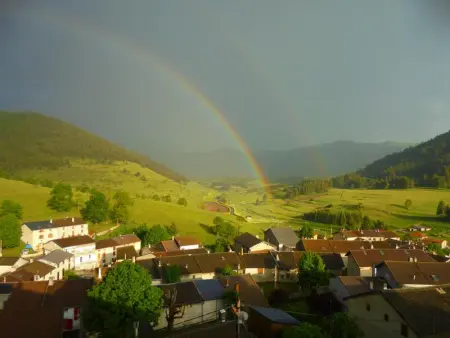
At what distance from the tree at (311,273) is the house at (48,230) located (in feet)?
127

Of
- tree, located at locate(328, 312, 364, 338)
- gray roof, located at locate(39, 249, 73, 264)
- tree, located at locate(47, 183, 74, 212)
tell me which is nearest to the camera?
tree, located at locate(328, 312, 364, 338)

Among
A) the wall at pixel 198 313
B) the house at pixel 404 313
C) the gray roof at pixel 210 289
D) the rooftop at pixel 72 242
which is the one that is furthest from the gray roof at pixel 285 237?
the house at pixel 404 313

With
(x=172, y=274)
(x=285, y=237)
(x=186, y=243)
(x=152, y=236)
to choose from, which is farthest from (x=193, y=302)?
(x=285, y=237)

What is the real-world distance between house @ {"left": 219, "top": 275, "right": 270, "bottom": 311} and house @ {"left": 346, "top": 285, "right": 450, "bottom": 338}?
714cm

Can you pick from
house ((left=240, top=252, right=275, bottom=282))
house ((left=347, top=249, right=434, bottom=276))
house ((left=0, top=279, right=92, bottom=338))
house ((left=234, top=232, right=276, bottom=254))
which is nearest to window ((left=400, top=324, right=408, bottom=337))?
house ((left=0, top=279, right=92, bottom=338))

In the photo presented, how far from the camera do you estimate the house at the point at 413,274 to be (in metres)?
28.1

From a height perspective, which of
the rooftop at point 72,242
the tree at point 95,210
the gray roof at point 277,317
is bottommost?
the gray roof at point 277,317

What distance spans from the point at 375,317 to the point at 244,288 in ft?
32.2

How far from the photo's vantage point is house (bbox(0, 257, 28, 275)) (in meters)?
38.4

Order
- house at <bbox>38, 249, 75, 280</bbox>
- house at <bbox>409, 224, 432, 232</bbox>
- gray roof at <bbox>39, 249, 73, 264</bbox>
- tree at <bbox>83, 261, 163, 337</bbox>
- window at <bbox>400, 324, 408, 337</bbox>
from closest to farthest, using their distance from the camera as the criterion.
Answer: window at <bbox>400, 324, 408, 337</bbox>
tree at <bbox>83, 261, 163, 337</bbox>
house at <bbox>38, 249, 75, 280</bbox>
gray roof at <bbox>39, 249, 73, 264</bbox>
house at <bbox>409, 224, 432, 232</bbox>

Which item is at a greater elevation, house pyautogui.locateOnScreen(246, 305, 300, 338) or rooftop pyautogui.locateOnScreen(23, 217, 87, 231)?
rooftop pyautogui.locateOnScreen(23, 217, 87, 231)

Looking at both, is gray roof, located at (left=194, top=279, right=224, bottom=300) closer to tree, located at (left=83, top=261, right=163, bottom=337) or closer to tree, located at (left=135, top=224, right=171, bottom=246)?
tree, located at (left=83, top=261, right=163, bottom=337)

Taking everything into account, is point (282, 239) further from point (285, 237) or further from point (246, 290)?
point (246, 290)

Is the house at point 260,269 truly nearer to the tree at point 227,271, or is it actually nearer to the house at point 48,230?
the tree at point 227,271
